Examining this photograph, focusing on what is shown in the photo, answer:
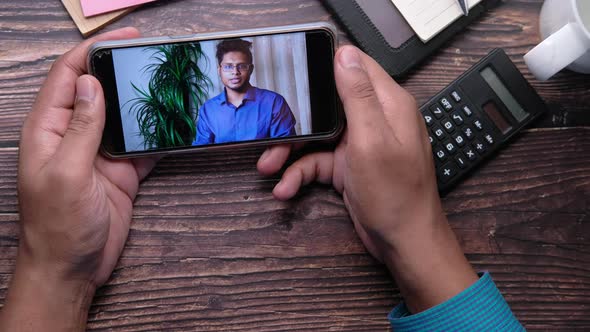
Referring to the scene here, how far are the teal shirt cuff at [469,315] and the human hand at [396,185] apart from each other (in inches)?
0.5

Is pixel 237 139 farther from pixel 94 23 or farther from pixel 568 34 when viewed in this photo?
pixel 568 34

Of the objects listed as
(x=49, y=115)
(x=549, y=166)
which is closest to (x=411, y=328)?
(x=549, y=166)

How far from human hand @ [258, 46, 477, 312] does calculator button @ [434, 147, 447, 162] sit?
33 mm

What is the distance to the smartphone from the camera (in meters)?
0.47

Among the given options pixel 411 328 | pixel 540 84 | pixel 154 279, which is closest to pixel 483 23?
pixel 540 84

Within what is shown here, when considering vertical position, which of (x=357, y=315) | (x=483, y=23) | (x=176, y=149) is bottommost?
(x=357, y=315)

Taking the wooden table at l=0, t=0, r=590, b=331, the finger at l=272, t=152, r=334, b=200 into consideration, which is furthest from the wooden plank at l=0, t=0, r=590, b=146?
the finger at l=272, t=152, r=334, b=200

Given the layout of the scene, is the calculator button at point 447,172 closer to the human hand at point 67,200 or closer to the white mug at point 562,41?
the white mug at point 562,41

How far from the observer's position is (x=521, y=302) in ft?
1.72

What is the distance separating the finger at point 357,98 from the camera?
441 millimetres

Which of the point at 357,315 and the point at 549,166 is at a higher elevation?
the point at 549,166

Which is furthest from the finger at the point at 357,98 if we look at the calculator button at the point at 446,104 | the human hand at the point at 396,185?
the calculator button at the point at 446,104

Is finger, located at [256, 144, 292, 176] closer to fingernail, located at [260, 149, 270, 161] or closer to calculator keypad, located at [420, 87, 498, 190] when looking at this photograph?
fingernail, located at [260, 149, 270, 161]

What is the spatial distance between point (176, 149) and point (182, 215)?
0.24 feet
